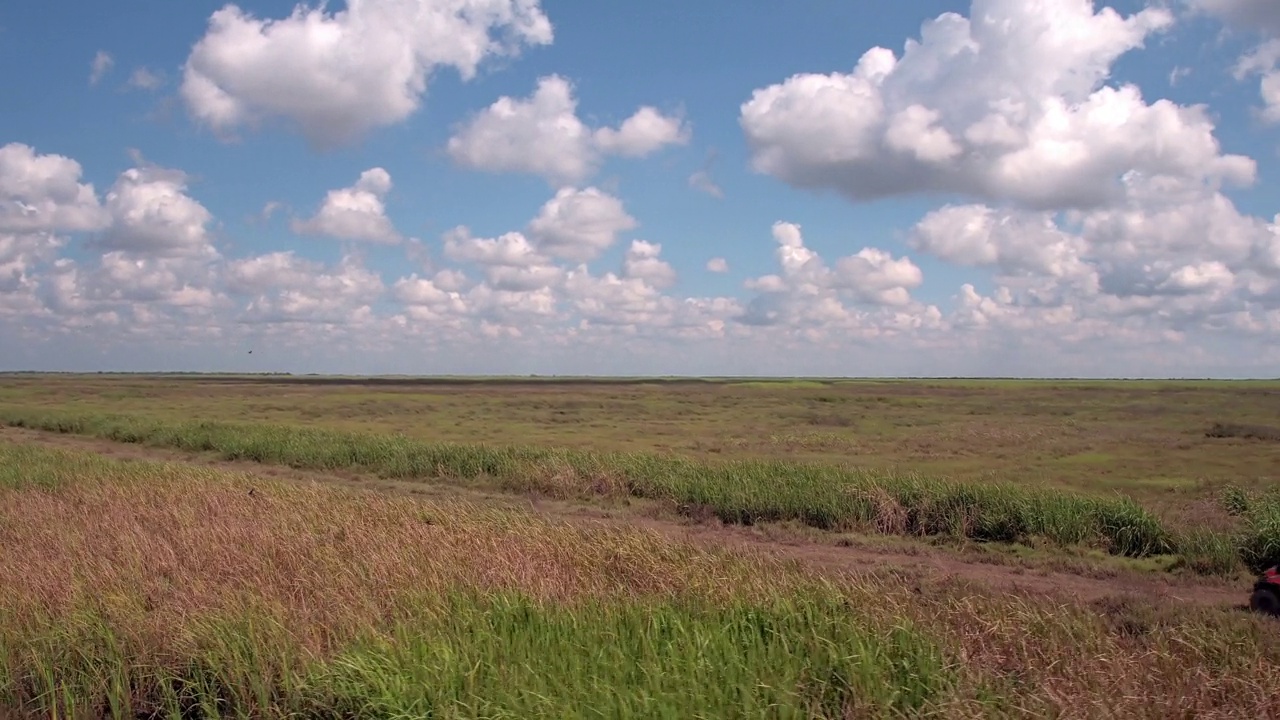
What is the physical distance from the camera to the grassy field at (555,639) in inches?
245

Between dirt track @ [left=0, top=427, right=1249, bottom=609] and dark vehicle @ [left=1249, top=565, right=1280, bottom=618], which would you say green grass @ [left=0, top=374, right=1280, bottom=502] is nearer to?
dirt track @ [left=0, top=427, right=1249, bottom=609]

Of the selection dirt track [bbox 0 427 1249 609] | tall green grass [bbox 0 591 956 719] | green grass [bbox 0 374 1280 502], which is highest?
tall green grass [bbox 0 591 956 719]

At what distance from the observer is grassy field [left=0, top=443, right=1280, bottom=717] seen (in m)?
6.21

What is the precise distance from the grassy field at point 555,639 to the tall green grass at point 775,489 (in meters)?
5.38

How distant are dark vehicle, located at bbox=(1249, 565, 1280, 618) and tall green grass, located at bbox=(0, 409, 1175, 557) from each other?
451 cm

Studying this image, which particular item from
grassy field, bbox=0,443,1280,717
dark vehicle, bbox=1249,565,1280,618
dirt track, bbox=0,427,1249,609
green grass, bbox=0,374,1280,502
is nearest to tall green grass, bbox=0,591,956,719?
grassy field, bbox=0,443,1280,717

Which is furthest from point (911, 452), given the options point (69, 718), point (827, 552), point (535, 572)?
point (69, 718)

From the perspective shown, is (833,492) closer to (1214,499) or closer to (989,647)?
(1214,499)

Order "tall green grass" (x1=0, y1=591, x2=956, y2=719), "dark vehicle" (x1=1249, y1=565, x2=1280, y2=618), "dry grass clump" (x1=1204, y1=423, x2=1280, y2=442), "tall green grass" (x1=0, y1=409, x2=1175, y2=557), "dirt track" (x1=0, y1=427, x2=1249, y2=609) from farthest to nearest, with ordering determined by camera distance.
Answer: "dry grass clump" (x1=1204, y1=423, x2=1280, y2=442)
"tall green grass" (x1=0, y1=409, x2=1175, y2=557)
"dirt track" (x1=0, y1=427, x2=1249, y2=609)
"dark vehicle" (x1=1249, y1=565, x2=1280, y2=618)
"tall green grass" (x1=0, y1=591, x2=956, y2=719)

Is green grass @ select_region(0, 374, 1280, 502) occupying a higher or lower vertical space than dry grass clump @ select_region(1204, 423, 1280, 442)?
lower

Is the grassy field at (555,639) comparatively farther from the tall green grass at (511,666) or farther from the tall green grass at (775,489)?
the tall green grass at (775,489)

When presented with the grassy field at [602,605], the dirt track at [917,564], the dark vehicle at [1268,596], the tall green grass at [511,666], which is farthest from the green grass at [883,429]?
the tall green grass at [511,666]

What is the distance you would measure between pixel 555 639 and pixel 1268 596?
801 centimetres

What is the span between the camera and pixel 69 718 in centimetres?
678
